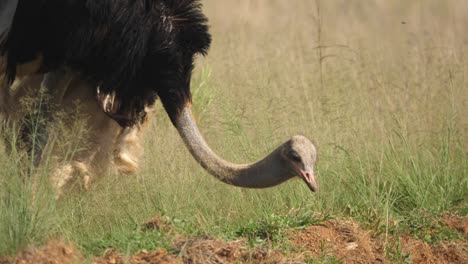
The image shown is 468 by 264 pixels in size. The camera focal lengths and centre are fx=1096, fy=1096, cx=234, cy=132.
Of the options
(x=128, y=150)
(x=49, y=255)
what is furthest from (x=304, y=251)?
(x=128, y=150)

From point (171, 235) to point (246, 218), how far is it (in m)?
0.85

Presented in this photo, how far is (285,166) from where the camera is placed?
5.27 metres

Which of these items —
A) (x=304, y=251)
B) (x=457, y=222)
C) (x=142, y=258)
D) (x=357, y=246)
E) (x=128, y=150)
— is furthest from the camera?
(x=128, y=150)

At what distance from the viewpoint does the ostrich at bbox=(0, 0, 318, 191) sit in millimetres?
5789

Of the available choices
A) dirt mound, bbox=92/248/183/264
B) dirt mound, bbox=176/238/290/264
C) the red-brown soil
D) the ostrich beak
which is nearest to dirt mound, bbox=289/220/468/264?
the red-brown soil

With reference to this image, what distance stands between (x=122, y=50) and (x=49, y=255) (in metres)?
1.46

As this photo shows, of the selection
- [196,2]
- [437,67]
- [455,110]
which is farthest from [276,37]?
[196,2]

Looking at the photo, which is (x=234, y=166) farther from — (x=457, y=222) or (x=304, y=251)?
(x=457, y=222)

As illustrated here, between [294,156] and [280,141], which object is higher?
[294,156]

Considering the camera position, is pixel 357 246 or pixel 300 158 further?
pixel 357 246

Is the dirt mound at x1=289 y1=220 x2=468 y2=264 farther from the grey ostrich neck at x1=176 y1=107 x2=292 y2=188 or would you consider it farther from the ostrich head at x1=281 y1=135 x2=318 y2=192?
the ostrich head at x1=281 y1=135 x2=318 y2=192

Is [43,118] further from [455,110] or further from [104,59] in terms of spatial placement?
[455,110]

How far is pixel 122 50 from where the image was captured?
228 inches

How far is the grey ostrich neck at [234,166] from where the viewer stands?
5324 mm
